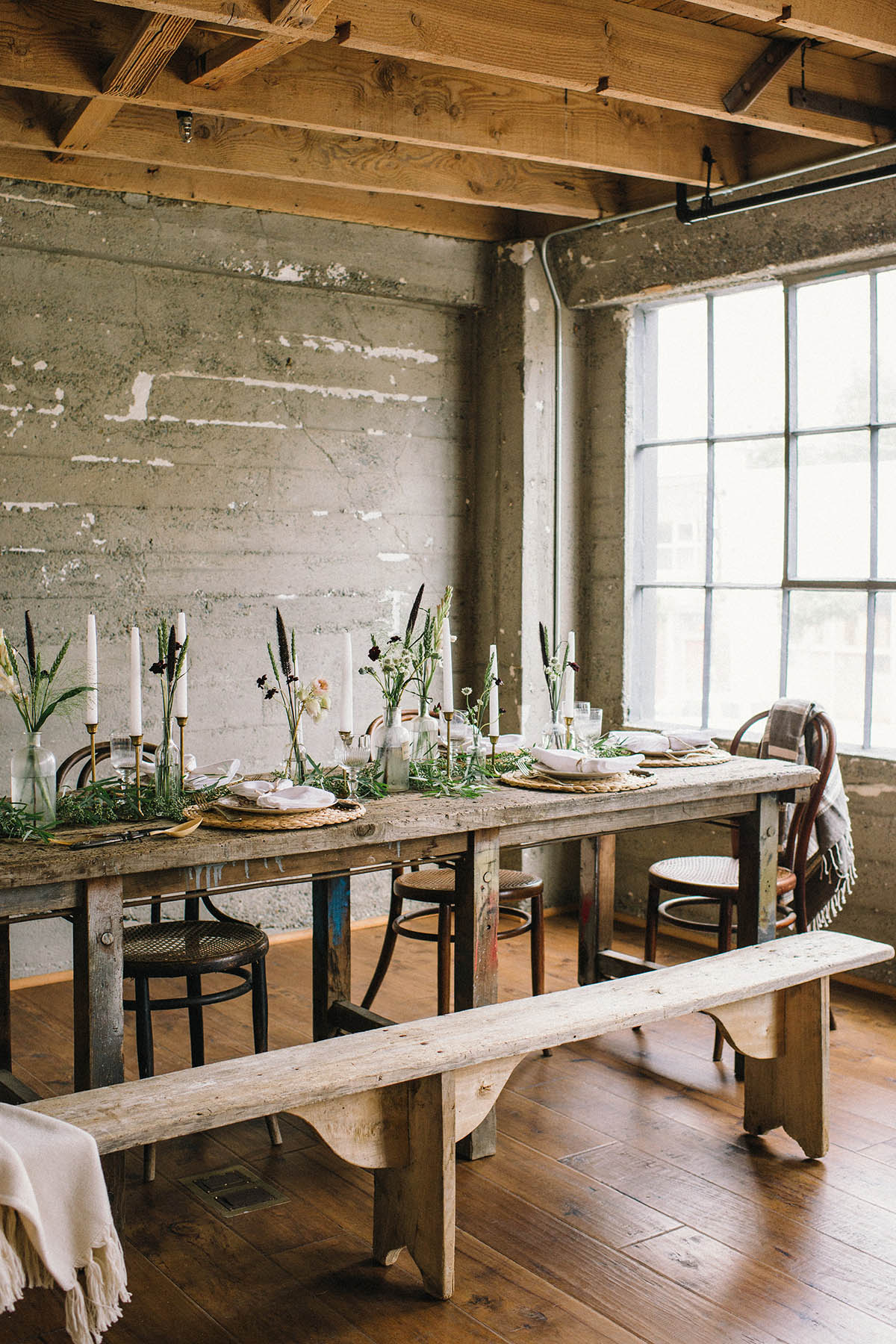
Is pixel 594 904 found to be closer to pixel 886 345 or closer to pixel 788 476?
pixel 788 476

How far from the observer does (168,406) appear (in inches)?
171

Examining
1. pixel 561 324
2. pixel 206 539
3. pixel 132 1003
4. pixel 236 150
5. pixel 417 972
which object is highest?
pixel 236 150

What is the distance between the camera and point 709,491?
15.3 ft

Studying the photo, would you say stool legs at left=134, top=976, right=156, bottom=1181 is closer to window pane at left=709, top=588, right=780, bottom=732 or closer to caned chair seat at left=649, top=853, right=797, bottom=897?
caned chair seat at left=649, top=853, right=797, bottom=897

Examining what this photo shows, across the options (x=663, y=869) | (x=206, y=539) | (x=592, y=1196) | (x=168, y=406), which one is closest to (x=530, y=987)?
(x=663, y=869)

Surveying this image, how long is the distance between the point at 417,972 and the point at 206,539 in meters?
1.68

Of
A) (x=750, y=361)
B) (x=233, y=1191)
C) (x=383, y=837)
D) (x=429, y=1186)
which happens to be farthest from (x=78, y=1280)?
(x=750, y=361)

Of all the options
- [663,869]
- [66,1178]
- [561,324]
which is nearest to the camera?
[66,1178]

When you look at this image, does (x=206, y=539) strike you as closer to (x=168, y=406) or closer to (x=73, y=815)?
(x=168, y=406)

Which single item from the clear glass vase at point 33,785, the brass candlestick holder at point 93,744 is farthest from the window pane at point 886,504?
the clear glass vase at point 33,785

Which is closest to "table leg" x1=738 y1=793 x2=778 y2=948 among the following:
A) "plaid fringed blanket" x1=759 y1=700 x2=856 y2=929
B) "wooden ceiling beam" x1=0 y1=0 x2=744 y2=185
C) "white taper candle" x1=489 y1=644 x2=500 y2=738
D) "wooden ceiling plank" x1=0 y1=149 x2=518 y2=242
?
"plaid fringed blanket" x1=759 y1=700 x2=856 y2=929

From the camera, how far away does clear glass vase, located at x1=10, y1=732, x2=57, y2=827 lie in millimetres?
2430

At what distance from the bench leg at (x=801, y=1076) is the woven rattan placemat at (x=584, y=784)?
1.93ft

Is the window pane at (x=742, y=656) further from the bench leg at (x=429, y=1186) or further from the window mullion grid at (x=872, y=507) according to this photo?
the bench leg at (x=429, y=1186)
